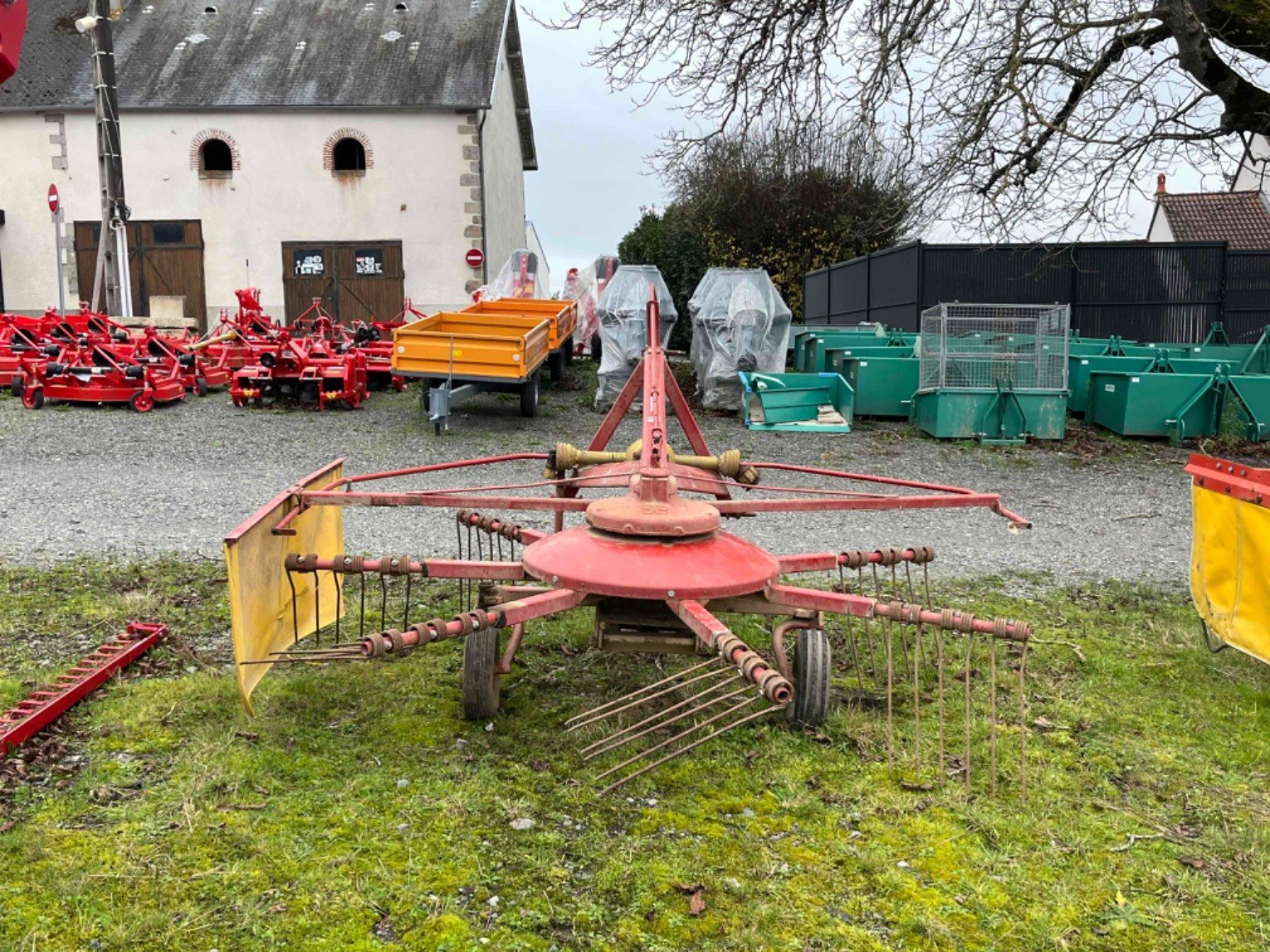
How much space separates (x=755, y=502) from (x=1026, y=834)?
63.4 inches

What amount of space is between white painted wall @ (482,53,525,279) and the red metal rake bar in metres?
19.2

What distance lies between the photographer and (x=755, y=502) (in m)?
4.16

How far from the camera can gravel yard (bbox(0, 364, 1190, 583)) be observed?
22.4 ft

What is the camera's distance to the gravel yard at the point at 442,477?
684 cm

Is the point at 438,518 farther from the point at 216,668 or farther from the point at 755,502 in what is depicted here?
the point at 755,502

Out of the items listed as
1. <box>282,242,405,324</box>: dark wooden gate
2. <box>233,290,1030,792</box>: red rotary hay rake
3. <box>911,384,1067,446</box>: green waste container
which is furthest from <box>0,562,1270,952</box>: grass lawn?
<box>282,242,405,324</box>: dark wooden gate

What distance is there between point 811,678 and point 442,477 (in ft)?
20.7

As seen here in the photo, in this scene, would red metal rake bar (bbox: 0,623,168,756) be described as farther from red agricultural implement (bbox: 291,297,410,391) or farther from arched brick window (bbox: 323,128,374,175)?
arched brick window (bbox: 323,128,374,175)

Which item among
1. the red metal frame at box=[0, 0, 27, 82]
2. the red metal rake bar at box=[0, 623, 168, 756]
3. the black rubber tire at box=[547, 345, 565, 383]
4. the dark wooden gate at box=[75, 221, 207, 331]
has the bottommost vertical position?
the red metal rake bar at box=[0, 623, 168, 756]

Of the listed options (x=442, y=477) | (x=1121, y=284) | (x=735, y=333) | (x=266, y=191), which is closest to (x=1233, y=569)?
(x=442, y=477)

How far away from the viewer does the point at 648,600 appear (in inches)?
130

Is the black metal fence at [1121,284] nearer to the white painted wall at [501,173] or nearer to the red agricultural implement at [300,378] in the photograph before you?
the red agricultural implement at [300,378]

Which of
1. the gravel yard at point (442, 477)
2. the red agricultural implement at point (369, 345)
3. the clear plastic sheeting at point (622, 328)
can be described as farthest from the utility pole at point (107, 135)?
the clear plastic sheeting at point (622, 328)

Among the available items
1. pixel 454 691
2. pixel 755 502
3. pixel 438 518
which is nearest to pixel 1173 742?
pixel 755 502
